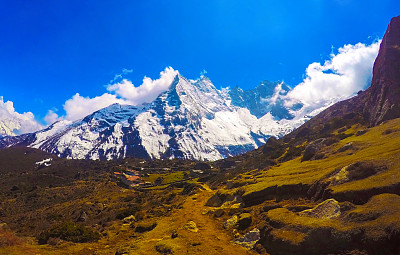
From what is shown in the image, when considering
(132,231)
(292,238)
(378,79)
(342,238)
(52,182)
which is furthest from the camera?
(52,182)

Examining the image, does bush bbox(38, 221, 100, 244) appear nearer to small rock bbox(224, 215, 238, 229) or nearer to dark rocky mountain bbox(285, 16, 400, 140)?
small rock bbox(224, 215, 238, 229)

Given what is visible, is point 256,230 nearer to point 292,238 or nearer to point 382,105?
point 292,238

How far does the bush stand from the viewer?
30.2 metres

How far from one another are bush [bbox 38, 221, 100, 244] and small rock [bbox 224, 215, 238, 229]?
17.3 meters

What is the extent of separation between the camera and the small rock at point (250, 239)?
2564 cm

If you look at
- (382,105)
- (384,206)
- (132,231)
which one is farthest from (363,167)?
(382,105)

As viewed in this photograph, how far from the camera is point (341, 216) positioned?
22219 millimetres

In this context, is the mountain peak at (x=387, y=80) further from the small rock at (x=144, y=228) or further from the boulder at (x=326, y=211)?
the small rock at (x=144, y=228)

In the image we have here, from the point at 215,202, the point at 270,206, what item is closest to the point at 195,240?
the point at 270,206

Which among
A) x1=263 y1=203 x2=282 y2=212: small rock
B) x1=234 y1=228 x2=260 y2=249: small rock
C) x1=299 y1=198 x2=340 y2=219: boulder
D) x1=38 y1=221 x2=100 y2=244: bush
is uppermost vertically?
x1=38 y1=221 x2=100 y2=244: bush

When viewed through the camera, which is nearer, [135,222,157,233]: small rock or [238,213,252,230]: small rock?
[238,213,252,230]: small rock

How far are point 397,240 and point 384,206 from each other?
4.05 m

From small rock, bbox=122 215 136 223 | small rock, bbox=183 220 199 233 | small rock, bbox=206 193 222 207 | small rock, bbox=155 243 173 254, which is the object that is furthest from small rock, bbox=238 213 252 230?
small rock, bbox=122 215 136 223

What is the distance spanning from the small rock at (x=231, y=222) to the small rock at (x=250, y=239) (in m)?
4.36
